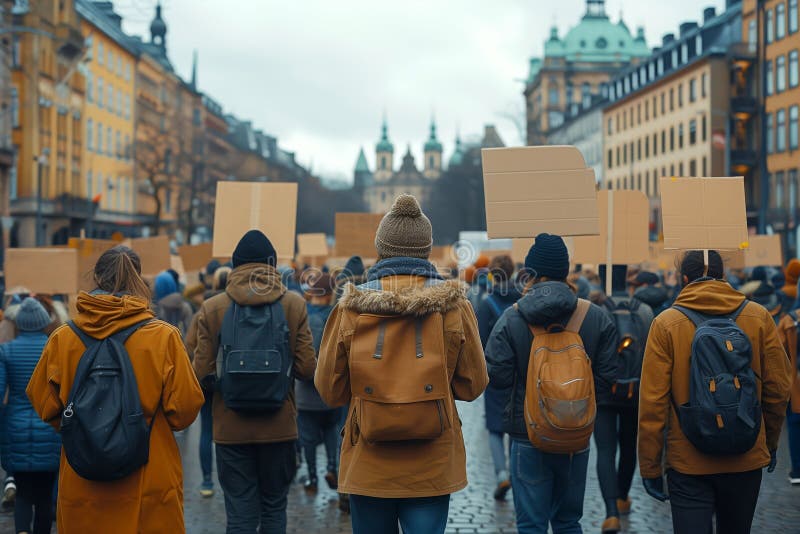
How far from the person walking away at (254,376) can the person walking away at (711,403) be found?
7.33ft

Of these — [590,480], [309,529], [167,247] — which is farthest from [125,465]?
[167,247]

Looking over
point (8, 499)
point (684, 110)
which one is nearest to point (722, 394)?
point (8, 499)

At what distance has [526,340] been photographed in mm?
6168

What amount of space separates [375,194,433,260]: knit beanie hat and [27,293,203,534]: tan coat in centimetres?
107

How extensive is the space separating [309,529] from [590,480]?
3.25 meters

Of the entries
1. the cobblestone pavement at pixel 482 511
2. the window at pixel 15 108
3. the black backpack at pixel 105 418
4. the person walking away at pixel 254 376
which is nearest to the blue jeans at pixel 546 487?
the person walking away at pixel 254 376

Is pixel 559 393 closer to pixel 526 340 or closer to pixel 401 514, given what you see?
pixel 526 340

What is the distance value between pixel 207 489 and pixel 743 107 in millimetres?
59748

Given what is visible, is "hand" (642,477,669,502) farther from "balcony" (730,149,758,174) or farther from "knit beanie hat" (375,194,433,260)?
"balcony" (730,149,758,174)

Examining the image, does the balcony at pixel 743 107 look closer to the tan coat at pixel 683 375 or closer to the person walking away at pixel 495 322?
the person walking away at pixel 495 322

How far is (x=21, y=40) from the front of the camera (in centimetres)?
5422

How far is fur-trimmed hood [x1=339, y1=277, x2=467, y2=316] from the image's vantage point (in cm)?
462

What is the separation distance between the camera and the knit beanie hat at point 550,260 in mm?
6296

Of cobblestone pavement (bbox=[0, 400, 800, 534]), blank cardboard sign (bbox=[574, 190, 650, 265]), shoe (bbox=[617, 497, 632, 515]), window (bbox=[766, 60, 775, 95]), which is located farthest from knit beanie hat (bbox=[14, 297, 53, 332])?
window (bbox=[766, 60, 775, 95])
